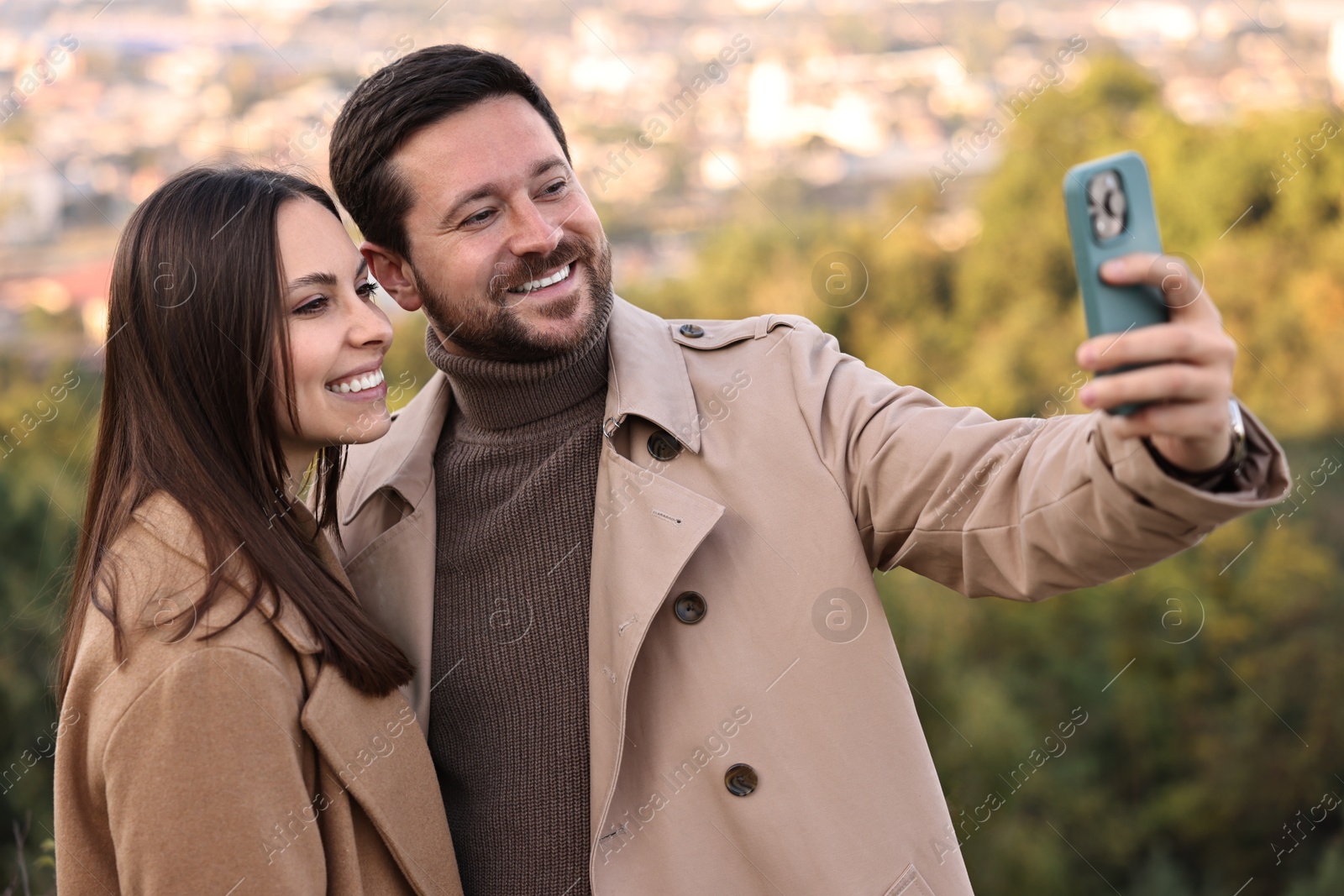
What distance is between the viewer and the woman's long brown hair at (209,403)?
2.28m

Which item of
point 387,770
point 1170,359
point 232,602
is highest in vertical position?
point 1170,359

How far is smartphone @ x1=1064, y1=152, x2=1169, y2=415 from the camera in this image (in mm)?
1490

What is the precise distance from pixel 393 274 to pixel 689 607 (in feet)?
3.98

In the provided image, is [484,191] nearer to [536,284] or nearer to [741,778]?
[536,284]

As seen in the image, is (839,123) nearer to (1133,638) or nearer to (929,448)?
→ (1133,638)

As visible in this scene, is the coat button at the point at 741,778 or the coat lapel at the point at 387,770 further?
the coat button at the point at 741,778

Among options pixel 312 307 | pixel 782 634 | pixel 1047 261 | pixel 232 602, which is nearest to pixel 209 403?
pixel 312 307

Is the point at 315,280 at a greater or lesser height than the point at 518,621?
greater

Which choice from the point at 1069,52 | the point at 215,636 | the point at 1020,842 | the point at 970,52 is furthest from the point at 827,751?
the point at 970,52

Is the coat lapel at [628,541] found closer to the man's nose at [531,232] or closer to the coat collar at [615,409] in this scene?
the coat collar at [615,409]

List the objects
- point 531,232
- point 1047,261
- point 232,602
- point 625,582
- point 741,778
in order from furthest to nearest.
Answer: point 1047,261
point 531,232
point 625,582
point 741,778
point 232,602

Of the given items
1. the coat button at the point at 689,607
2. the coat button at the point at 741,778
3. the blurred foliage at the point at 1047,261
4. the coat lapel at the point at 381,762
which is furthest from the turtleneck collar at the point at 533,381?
the blurred foliage at the point at 1047,261

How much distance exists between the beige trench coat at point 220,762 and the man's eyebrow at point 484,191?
0.91 metres

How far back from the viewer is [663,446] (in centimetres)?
254
